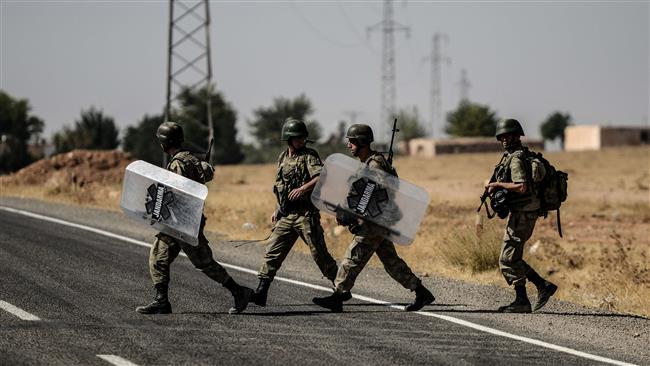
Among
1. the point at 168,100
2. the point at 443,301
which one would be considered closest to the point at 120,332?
the point at 443,301

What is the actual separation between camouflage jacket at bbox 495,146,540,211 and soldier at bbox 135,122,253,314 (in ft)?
8.66

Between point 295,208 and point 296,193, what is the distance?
303mm

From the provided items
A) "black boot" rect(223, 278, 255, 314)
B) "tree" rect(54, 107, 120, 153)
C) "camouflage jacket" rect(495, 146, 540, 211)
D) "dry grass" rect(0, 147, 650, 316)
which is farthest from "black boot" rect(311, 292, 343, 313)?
"tree" rect(54, 107, 120, 153)

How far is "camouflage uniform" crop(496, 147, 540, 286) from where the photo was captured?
10430 millimetres

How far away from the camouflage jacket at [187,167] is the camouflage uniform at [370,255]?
1506mm

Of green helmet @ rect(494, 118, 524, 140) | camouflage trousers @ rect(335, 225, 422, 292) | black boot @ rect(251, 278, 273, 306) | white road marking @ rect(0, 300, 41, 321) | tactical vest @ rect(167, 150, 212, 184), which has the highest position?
green helmet @ rect(494, 118, 524, 140)

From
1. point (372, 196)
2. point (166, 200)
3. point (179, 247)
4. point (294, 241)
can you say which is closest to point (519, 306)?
point (372, 196)

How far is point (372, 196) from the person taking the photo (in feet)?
32.9

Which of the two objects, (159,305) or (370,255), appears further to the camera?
(370,255)

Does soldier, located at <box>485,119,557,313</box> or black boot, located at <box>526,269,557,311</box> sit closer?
soldier, located at <box>485,119,557,313</box>

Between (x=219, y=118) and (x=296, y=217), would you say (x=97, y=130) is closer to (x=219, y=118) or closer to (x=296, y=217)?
(x=219, y=118)

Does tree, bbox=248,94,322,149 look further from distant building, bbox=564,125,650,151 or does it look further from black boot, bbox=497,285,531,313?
black boot, bbox=497,285,531,313

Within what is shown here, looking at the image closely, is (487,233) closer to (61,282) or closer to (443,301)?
(443,301)

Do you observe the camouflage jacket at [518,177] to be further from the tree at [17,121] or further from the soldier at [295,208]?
the tree at [17,121]
